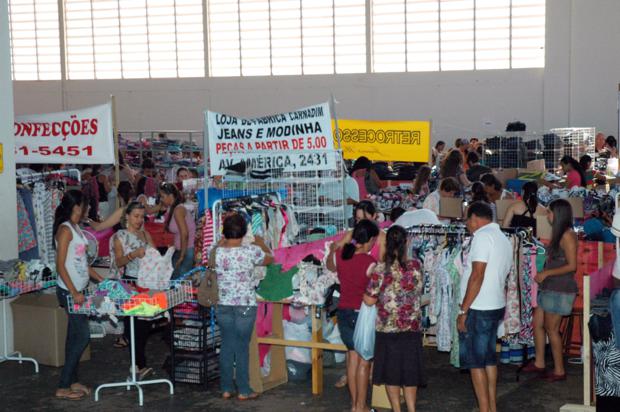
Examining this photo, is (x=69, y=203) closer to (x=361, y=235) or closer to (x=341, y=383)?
(x=361, y=235)

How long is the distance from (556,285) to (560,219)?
61 cm

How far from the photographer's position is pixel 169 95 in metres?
26.3

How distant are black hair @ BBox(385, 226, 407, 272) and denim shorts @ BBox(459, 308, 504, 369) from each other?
2.36ft

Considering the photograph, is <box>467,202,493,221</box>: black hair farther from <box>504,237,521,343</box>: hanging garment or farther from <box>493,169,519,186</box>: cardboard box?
<box>493,169,519,186</box>: cardboard box

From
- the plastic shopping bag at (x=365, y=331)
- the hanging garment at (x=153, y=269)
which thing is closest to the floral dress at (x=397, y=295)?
the plastic shopping bag at (x=365, y=331)

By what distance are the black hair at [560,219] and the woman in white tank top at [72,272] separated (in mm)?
4090

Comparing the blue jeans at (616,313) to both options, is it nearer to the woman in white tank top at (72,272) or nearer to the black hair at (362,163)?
the woman in white tank top at (72,272)

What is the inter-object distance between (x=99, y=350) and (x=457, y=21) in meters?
16.8

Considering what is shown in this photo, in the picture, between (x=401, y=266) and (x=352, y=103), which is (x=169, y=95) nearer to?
(x=352, y=103)

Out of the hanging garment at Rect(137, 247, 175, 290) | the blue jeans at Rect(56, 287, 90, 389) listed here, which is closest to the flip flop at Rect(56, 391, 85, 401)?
the blue jeans at Rect(56, 287, 90, 389)

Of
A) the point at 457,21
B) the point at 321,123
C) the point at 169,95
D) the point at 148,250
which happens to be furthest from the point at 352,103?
the point at 148,250

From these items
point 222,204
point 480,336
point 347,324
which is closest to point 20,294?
point 222,204

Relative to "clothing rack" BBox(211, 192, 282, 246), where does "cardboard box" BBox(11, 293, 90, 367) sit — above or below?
below

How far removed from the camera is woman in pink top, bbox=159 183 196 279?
9469 mm
